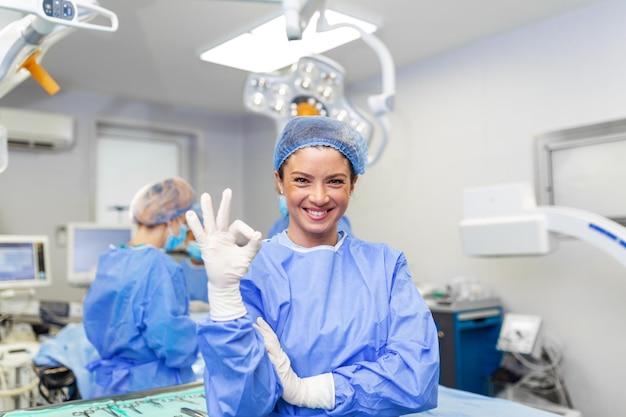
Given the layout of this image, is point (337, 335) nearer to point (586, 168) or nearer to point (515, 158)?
→ point (586, 168)

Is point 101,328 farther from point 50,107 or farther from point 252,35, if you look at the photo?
point 50,107

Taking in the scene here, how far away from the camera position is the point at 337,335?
3.74ft

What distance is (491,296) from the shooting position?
3189 mm

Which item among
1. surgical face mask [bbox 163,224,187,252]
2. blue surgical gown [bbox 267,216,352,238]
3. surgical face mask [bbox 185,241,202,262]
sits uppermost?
blue surgical gown [bbox 267,216,352,238]

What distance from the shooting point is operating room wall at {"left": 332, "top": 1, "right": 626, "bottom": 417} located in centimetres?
269

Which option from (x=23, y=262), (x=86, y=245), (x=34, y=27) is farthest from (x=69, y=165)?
(x=34, y=27)

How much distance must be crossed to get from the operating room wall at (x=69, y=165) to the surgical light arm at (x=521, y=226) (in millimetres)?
1699

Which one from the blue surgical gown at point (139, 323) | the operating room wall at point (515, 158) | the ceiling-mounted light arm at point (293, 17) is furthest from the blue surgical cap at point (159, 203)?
Answer: the ceiling-mounted light arm at point (293, 17)

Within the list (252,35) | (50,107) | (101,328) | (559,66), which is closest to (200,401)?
(101,328)

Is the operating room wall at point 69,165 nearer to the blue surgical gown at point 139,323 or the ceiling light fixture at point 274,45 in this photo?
the ceiling light fixture at point 274,45

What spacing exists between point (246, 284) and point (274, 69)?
1284 millimetres

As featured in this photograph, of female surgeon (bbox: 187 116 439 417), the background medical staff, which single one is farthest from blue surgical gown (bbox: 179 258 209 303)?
female surgeon (bbox: 187 116 439 417)

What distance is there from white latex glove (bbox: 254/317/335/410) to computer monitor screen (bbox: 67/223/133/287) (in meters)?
2.62

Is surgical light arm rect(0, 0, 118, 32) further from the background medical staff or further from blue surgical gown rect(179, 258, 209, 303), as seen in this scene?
blue surgical gown rect(179, 258, 209, 303)
